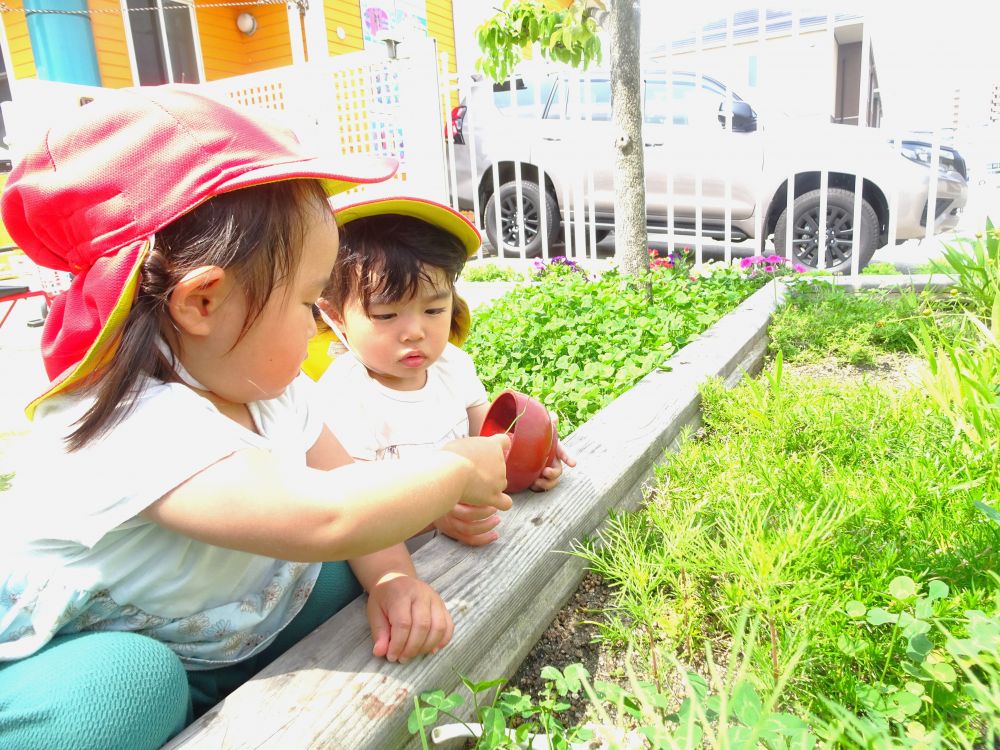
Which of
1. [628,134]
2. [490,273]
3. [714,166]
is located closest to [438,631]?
[628,134]

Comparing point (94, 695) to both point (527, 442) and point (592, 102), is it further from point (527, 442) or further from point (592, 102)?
point (592, 102)

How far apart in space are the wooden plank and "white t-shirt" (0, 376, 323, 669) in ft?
0.53

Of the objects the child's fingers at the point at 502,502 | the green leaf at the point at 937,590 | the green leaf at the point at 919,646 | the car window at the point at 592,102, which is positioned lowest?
the green leaf at the point at 919,646

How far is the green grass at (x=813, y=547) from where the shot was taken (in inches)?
48.2

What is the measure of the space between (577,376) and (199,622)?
6.08 ft

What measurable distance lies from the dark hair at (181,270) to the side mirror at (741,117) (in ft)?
20.8

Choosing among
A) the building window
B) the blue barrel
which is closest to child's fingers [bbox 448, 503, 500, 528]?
the blue barrel

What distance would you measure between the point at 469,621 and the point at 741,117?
636 centimetres

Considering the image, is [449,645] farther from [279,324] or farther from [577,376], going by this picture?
[577,376]

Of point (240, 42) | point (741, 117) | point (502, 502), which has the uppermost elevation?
point (240, 42)

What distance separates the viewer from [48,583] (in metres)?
1.11

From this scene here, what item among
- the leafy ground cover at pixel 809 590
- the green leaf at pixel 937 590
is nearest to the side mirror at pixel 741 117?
→ the leafy ground cover at pixel 809 590

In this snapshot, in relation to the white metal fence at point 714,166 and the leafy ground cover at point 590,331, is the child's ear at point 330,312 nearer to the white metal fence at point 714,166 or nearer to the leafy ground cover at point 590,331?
the leafy ground cover at point 590,331

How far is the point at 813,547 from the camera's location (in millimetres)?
1416
